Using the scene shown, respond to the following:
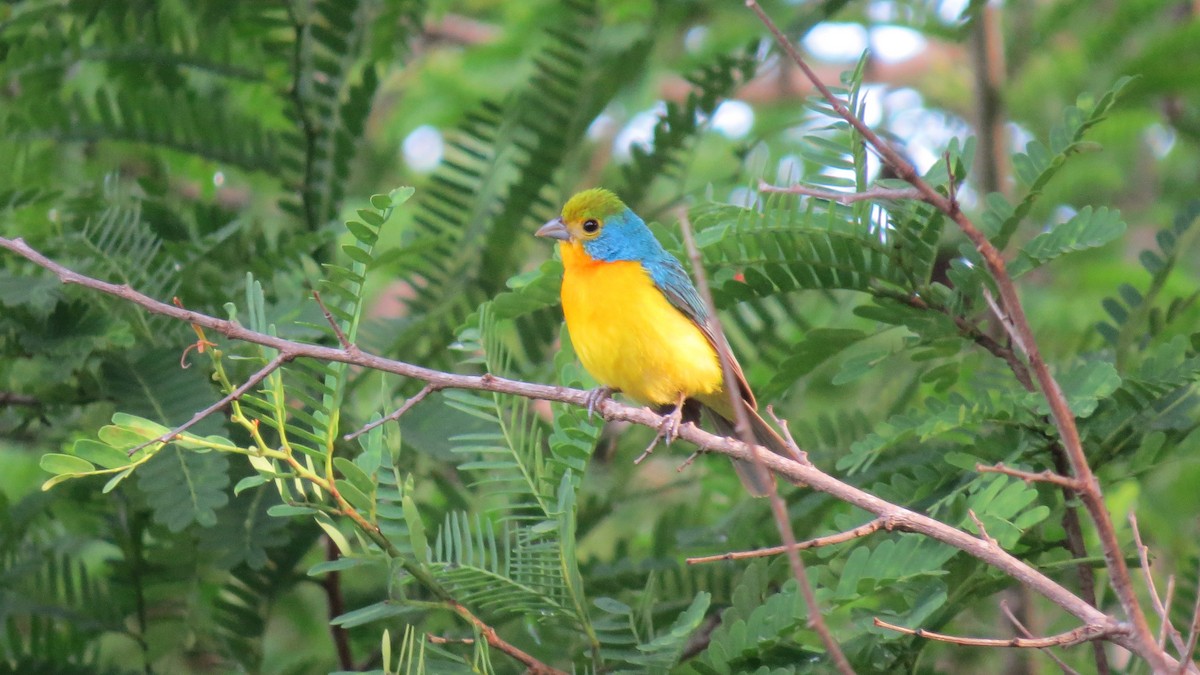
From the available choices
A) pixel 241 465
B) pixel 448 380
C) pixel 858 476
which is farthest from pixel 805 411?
pixel 448 380

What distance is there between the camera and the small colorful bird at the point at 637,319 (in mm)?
3229

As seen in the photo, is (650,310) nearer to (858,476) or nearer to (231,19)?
(858,476)

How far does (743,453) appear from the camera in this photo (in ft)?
7.05

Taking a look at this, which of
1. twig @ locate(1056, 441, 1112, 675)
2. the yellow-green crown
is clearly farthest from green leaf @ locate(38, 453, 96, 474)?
the yellow-green crown

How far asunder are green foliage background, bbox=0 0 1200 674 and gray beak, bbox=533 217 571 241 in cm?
20

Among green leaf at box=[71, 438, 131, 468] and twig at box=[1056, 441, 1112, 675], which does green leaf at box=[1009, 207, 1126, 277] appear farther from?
green leaf at box=[71, 438, 131, 468]

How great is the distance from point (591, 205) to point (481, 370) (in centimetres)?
67

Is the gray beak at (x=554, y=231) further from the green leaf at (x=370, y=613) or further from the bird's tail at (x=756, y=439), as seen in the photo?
the green leaf at (x=370, y=613)

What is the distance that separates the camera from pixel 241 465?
9.58 feet

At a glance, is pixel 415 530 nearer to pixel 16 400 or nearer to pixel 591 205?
pixel 16 400

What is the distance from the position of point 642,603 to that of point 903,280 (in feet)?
3.00

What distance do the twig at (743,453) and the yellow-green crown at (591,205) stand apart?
143 cm

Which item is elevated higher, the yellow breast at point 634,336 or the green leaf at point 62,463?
the yellow breast at point 634,336

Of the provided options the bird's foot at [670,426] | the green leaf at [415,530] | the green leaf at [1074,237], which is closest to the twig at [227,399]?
the green leaf at [415,530]
